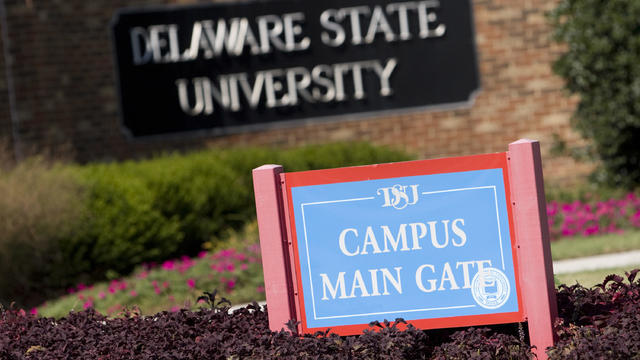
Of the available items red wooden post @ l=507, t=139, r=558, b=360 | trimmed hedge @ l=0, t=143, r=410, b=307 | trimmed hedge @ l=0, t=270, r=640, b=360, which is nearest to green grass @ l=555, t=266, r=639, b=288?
trimmed hedge @ l=0, t=270, r=640, b=360

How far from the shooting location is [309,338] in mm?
4668

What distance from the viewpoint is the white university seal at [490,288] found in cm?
472

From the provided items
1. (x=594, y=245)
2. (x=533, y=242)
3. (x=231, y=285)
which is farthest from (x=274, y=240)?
(x=594, y=245)

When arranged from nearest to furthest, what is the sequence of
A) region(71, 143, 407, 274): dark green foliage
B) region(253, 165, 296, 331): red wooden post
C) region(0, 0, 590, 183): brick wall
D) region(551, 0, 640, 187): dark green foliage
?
region(253, 165, 296, 331): red wooden post, region(71, 143, 407, 274): dark green foliage, region(551, 0, 640, 187): dark green foliage, region(0, 0, 590, 183): brick wall

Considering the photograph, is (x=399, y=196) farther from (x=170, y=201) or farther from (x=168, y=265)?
(x=170, y=201)

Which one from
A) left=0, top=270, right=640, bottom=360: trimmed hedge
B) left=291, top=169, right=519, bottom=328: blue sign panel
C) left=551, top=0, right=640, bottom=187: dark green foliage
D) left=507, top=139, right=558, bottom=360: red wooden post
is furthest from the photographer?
left=551, top=0, right=640, bottom=187: dark green foliage

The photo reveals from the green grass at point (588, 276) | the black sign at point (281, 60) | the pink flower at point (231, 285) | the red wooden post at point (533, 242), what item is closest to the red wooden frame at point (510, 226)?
the red wooden post at point (533, 242)

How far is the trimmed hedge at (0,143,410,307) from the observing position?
10070 mm

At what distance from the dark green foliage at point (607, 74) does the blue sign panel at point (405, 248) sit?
832cm

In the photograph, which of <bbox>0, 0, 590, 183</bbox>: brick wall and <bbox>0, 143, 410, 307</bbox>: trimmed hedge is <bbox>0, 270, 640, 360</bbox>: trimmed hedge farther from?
<bbox>0, 0, 590, 183</bbox>: brick wall

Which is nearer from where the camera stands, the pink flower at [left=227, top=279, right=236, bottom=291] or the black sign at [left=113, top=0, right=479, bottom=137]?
the pink flower at [left=227, top=279, right=236, bottom=291]

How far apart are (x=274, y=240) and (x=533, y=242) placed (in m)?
1.42

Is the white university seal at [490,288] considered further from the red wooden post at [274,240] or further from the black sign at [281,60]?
the black sign at [281,60]

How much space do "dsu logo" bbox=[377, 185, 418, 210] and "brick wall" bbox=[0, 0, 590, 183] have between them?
29.2 feet
